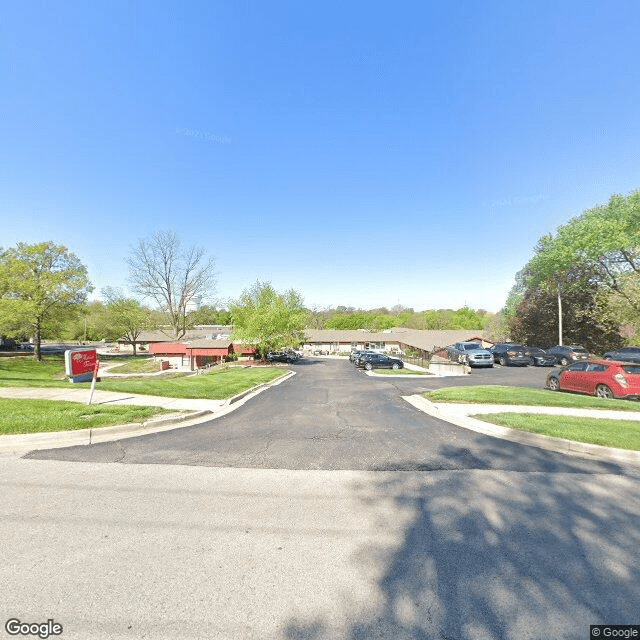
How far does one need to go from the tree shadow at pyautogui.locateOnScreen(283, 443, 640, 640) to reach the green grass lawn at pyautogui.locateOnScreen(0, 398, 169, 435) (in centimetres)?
648

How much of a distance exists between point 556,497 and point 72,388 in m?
15.4

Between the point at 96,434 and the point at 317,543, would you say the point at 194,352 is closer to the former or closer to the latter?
the point at 96,434

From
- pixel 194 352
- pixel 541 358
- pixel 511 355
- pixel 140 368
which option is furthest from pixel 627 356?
pixel 140 368

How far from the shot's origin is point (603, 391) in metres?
11.9

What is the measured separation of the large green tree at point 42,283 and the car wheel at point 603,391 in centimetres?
3938

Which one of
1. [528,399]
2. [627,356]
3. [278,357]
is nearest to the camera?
[528,399]

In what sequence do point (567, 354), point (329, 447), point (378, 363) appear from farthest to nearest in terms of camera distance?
point (378, 363) < point (567, 354) < point (329, 447)

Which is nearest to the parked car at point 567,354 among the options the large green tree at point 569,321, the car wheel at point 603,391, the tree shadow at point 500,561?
the large green tree at point 569,321

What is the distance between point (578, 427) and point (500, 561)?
6.08m

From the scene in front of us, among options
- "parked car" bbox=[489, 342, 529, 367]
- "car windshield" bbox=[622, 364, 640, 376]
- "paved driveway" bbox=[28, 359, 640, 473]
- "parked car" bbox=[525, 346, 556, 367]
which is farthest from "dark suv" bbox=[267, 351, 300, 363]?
"car windshield" bbox=[622, 364, 640, 376]

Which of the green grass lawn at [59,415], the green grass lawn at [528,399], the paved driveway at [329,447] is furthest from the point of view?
the green grass lawn at [528,399]

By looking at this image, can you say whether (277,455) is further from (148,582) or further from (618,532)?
(618,532)

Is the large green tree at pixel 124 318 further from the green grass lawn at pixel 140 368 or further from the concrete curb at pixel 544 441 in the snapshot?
the concrete curb at pixel 544 441

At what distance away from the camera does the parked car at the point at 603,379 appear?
11305 millimetres
